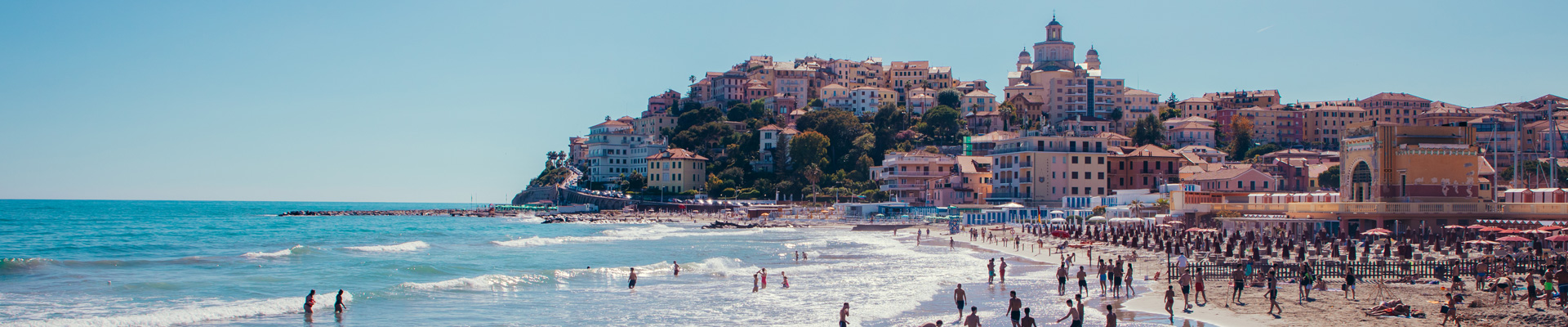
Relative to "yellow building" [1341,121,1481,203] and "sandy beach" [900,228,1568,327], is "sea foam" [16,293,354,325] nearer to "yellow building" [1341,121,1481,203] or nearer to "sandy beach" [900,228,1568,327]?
"sandy beach" [900,228,1568,327]

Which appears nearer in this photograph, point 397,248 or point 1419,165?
point 1419,165

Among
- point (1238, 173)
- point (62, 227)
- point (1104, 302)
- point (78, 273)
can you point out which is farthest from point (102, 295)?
point (62, 227)

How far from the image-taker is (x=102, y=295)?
89.5 feet

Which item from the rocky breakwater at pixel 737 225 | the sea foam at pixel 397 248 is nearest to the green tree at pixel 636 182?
the rocky breakwater at pixel 737 225

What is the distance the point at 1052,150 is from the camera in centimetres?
7781

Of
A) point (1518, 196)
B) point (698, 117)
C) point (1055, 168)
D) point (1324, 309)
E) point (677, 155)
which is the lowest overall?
point (1324, 309)

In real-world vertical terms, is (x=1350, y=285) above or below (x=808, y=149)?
below

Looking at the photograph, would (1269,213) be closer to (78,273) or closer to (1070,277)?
(1070,277)

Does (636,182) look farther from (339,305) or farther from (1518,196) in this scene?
(339,305)

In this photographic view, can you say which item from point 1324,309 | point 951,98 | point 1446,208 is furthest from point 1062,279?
point 951,98

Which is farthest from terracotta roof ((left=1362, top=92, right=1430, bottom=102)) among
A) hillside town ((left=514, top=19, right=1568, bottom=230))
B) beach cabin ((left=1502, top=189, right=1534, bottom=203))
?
beach cabin ((left=1502, top=189, right=1534, bottom=203))

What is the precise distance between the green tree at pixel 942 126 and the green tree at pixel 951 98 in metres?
8.81

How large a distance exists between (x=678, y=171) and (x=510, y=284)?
3378 inches

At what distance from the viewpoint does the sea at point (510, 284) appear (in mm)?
23031
